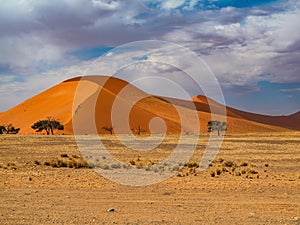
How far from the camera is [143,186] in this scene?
17.5 metres

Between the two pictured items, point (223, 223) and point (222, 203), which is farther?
point (222, 203)

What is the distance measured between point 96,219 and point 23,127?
99049 millimetres

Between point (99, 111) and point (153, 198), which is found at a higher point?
point (99, 111)

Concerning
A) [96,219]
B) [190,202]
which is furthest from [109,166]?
[96,219]

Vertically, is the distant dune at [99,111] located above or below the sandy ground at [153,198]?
above

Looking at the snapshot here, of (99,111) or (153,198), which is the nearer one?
(153,198)

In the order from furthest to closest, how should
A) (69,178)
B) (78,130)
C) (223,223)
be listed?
(78,130) < (69,178) < (223,223)

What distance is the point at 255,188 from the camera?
17.1 meters

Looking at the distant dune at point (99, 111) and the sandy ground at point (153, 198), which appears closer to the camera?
the sandy ground at point (153, 198)

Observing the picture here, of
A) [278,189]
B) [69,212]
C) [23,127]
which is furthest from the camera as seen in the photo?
[23,127]

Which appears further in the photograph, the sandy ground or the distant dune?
the distant dune

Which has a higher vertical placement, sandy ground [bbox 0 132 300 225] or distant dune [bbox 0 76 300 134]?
distant dune [bbox 0 76 300 134]

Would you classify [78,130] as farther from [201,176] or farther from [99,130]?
[201,176]

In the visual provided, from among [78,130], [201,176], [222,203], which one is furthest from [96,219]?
[78,130]
